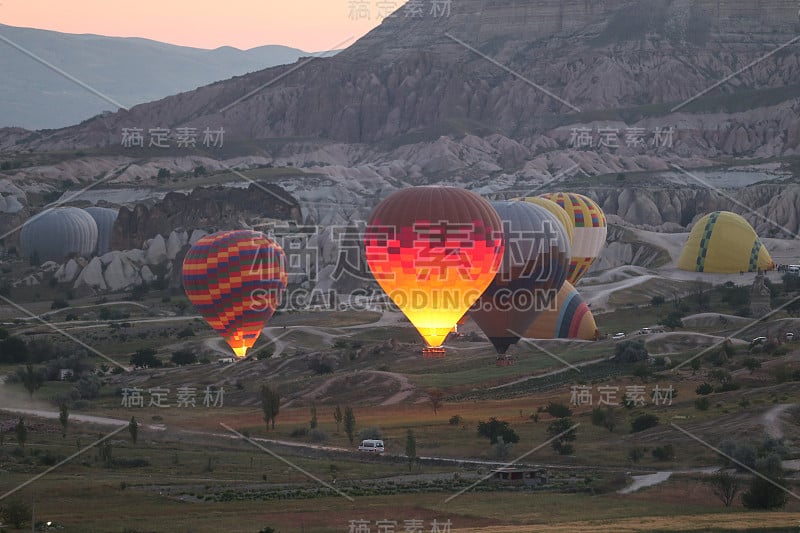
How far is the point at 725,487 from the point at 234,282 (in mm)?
33546

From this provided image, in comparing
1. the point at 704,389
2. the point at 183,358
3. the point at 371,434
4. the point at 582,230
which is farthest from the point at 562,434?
the point at 582,230

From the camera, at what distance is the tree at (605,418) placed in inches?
2094

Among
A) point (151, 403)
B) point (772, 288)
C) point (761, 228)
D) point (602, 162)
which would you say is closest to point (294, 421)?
point (151, 403)

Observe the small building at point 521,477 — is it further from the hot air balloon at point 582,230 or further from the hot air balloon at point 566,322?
the hot air balloon at point 582,230

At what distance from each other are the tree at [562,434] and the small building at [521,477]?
327cm

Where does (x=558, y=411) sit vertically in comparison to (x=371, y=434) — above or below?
above

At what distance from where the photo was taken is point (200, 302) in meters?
71.6

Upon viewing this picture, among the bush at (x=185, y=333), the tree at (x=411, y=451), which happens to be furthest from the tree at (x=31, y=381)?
the tree at (x=411, y=451)

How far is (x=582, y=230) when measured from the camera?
87.1 metres

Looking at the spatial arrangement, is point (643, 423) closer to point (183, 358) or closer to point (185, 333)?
point (183, 358)

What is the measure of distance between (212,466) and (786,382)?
2228 centimetres

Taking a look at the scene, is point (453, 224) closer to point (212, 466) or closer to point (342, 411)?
point (342, 411)

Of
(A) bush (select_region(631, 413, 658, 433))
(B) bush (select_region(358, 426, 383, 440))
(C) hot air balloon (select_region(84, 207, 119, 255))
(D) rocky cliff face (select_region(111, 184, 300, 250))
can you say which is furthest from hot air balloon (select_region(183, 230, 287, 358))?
(C) hot air balloon (select_region(84, 207, 119, 255))

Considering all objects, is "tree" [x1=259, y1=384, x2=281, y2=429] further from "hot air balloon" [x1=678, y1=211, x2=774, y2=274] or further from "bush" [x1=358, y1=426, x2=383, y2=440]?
"hot air balloon" [x1=678, y1=211, x2=774, y2=274]
